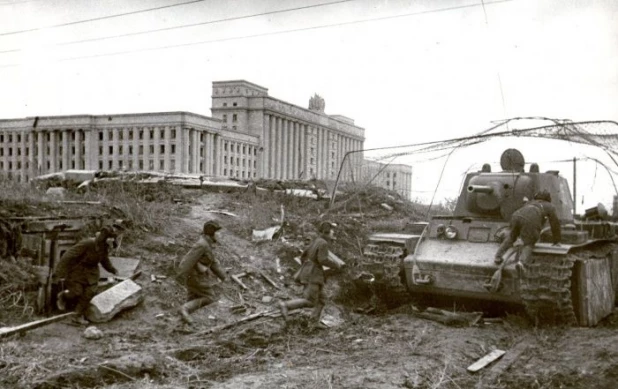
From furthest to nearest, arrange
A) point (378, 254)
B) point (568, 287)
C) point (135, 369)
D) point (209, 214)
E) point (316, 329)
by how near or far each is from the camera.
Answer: point (209, 214) → point (378, 254) → point (316, 329) → point (568, 287) → point (135, 369)

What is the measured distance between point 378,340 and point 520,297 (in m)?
2.08

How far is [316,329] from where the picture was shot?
9250 millimetres

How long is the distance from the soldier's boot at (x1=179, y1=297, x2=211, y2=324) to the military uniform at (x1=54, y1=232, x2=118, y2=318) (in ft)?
4.34

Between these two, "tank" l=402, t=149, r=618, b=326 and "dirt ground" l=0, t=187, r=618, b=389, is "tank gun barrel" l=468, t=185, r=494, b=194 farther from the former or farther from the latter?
"dirt ground" l=0, t=187, r=618, b=389

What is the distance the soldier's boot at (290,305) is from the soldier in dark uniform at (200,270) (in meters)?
0.97

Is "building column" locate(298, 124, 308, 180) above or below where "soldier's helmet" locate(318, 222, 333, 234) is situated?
above

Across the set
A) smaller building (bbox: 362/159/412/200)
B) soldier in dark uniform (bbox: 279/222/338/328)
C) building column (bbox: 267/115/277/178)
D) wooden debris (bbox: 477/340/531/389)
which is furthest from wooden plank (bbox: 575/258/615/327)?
building column (bbox: 267/115/277/178)

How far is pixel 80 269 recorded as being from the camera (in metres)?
9.25

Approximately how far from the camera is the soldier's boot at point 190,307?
920 centimetres

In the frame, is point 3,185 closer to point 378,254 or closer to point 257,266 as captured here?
point 257,266

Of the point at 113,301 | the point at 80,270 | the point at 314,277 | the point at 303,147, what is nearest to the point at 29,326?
the point at 80,270

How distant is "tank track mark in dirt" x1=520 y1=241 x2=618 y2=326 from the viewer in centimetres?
852

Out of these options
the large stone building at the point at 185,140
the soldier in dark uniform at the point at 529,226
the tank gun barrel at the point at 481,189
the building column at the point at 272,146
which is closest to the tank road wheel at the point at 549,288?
the soldier in dark uniform at the point at 529,226

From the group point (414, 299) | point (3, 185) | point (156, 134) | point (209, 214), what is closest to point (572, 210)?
point (414, 299)
